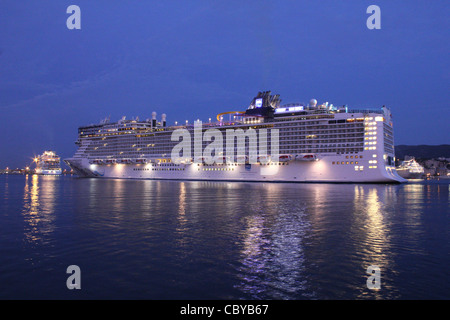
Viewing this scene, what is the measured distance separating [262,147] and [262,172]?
7.73 m

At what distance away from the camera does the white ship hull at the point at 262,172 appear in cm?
6944

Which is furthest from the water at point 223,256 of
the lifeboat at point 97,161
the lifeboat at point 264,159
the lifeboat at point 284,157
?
the lifeboat at point 97,161

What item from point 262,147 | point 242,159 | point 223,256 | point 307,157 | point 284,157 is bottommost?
point 223,256

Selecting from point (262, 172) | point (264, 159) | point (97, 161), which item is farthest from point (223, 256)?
point (97, 161)

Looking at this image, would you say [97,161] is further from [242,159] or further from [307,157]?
[307,157]

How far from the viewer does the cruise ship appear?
234 feet

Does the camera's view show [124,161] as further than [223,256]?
Yes

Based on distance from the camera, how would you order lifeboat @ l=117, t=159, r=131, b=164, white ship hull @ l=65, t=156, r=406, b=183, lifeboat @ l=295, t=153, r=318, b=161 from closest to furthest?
white ship hull @ l=65, t=156, r=406, b=183, lifeboat @ l=295, t=153, r=318, b=161, lifeboat @ l=117, t=159, r=131, b=164

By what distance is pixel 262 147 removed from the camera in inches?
3354

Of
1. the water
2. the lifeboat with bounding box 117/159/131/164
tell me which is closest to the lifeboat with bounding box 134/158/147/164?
the lifeboat with bounding box 117/159/131/164

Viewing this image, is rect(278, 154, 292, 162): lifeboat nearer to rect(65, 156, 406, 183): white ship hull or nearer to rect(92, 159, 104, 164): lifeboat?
rect(65, 156, 406, 183): white ship hull

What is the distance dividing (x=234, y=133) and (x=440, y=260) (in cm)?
7888
